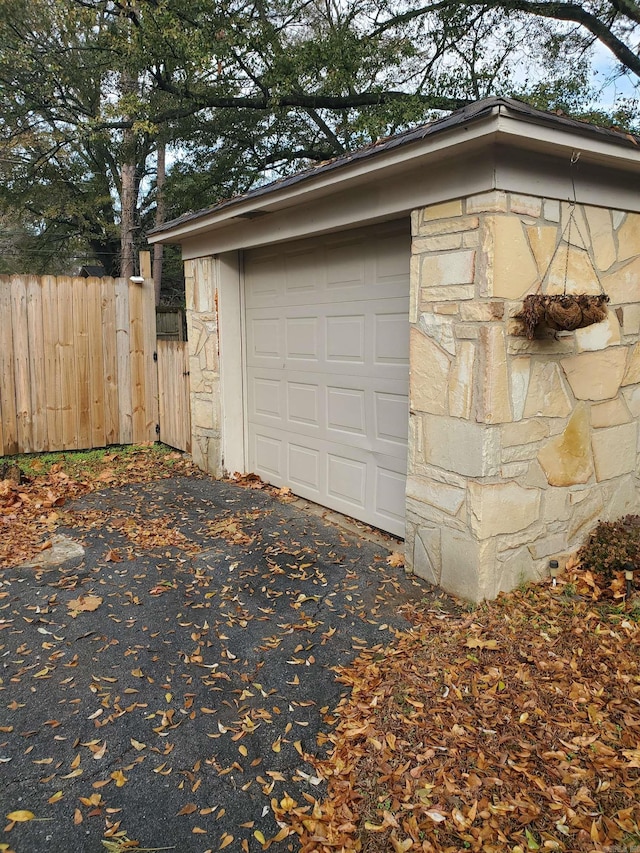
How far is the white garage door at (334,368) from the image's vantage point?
175 inches

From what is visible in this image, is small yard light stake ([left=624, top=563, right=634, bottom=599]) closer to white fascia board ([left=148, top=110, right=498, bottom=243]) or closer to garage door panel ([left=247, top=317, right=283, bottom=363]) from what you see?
white fascia board ([left=148, top=110, right=498, bottom=243])

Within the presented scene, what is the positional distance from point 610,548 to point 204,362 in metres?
4.20

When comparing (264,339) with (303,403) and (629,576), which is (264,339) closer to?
(303,403)

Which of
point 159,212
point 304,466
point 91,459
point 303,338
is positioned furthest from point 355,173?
point 159,212

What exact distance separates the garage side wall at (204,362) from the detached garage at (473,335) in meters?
1.19

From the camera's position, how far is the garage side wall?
616 cm

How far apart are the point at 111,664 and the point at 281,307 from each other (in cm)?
354

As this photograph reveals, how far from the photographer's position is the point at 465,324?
3420 millimetres

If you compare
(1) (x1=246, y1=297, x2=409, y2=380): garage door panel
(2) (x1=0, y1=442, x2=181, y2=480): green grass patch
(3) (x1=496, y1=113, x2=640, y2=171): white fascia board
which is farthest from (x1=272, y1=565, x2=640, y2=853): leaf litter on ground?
(2) (x1=0, y1=442, x2=181, y2=480): green grass patch

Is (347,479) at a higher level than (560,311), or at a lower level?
lower

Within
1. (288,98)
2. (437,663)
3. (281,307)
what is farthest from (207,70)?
(437,663)

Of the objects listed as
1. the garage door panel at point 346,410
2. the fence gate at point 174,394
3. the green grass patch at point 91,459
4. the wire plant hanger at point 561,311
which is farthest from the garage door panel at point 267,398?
the wire plant hanger at point 561,311

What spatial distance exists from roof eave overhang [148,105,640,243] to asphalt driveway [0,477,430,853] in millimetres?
2530

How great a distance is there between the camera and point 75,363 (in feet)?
22.7
